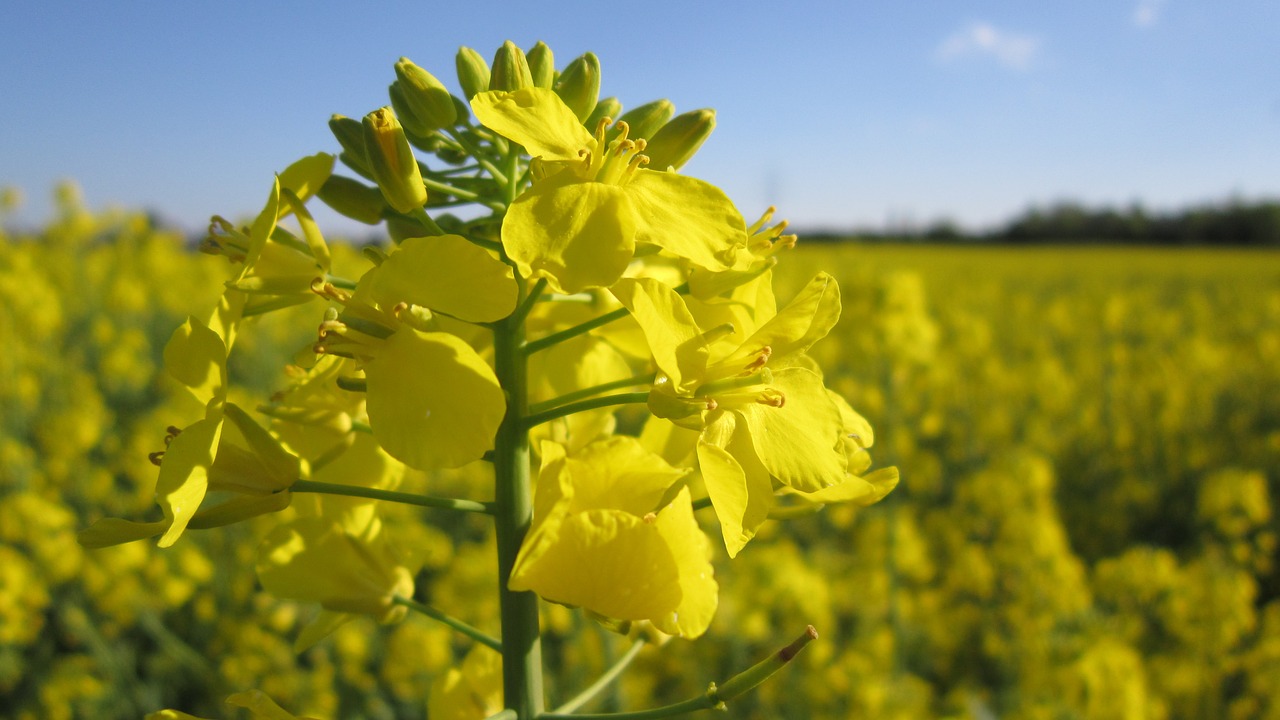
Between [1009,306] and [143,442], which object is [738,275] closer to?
[143,442]

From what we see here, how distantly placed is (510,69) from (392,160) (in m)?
0.26

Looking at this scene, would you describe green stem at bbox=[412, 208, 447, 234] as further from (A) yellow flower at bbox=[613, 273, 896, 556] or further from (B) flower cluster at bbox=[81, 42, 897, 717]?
(A) yellow flower at bbox=[613, 273, 896, 556]

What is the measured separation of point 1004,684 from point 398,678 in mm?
3213

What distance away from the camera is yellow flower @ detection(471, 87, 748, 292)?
0.90m

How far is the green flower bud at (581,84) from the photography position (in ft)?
3.77

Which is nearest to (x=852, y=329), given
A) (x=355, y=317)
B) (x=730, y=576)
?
(x=730, y=576)

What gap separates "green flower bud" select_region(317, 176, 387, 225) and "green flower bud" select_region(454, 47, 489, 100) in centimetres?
23

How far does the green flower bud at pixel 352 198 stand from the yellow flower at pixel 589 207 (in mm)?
293

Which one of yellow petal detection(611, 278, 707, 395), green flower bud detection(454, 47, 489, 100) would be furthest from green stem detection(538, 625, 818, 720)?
green flower bud detection(454, 47, 489, 100)

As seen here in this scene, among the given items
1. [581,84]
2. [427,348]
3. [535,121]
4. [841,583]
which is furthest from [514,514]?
[841,583]

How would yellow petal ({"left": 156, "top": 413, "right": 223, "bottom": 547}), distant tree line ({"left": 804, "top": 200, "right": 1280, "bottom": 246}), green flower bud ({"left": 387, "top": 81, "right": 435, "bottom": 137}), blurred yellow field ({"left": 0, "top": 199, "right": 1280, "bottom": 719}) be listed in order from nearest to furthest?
yellow petal ({"left": 156, "top": 413, "right": 223, "bottom": 547})
green flower bud ({"left": 387, "top": 81, "right": 435, "bottom": 137})
blurred yellow field ({"left": 0, "top": 199, "right": 1280, "bottom": 719})
distant tree line ({"left": 804, "top": 200, "right": 1280, "bottom": 246})

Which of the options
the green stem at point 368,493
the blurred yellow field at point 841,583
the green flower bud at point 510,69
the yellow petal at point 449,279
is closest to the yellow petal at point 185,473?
the green stem at point 368,493

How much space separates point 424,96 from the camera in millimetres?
1170

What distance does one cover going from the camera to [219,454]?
100 centimetres
